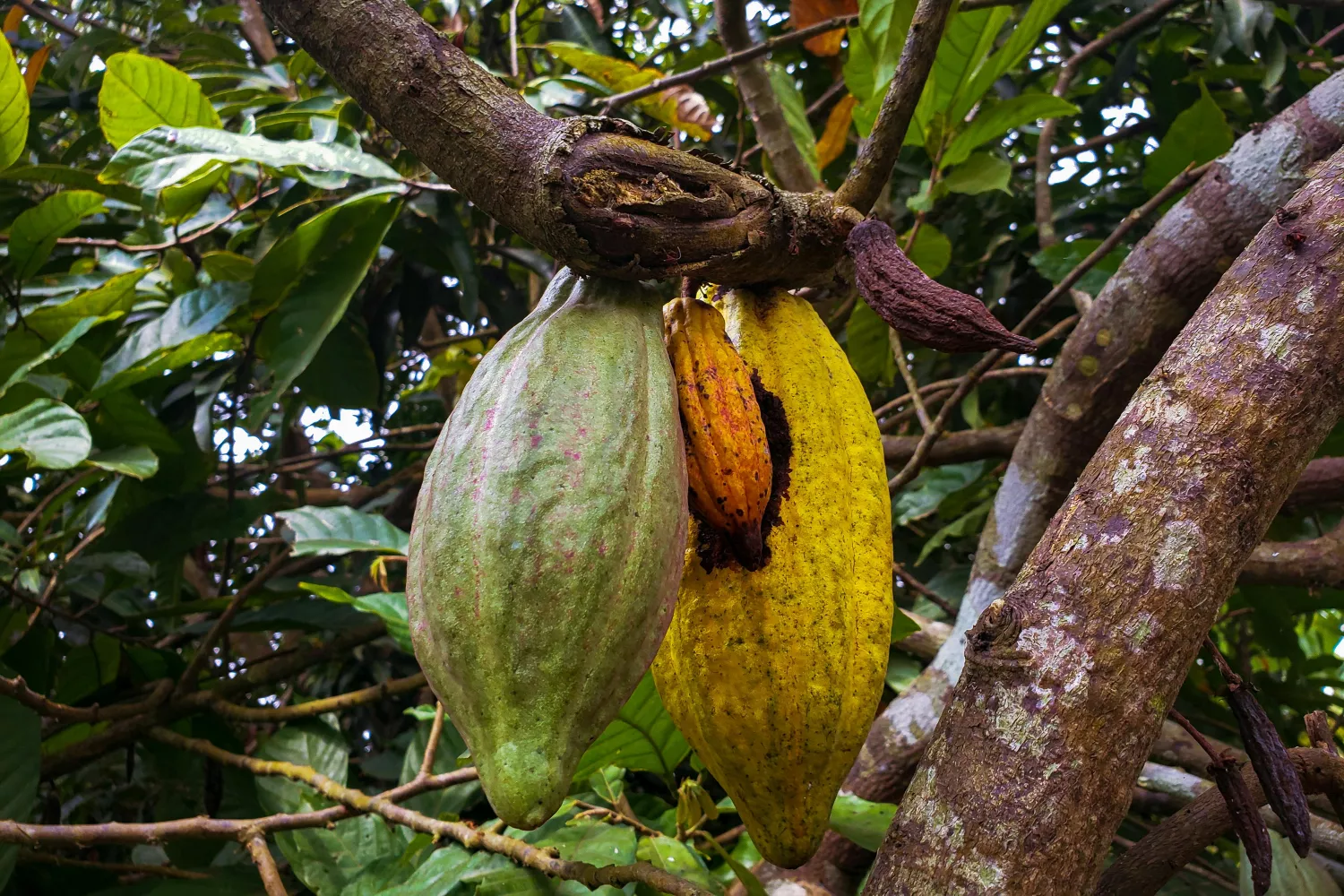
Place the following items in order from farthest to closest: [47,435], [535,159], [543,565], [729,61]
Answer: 1. [729,61]
2. [47,435]
3. [535,159]
4. [543,565]

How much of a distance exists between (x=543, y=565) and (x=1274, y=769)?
603 millimetres

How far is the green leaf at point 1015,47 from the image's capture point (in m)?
1.34

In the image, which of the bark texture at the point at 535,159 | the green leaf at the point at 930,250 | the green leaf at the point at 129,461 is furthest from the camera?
the green leaf at the point at 930,250

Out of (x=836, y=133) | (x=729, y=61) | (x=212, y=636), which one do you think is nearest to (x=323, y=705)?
(x=212, y=636)

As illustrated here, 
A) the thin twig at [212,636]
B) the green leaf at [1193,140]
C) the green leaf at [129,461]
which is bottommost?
the thin twig at [212,636]

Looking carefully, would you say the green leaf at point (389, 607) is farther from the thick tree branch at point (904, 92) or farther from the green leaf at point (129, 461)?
the thick tree branch at point (904, 92)

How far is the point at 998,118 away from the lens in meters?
1.48

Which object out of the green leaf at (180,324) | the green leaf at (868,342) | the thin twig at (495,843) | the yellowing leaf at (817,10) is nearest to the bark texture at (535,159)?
the thin twig at (495,843)

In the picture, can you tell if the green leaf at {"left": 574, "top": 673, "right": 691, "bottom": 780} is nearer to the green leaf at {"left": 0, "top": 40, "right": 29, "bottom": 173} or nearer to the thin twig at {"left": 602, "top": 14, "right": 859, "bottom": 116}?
the thin twig at {"left": 602, "top": 14, "right": 859, "bottom": 116}

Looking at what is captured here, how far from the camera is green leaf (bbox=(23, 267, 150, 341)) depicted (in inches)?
68.7

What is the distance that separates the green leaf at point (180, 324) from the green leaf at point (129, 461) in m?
0.14

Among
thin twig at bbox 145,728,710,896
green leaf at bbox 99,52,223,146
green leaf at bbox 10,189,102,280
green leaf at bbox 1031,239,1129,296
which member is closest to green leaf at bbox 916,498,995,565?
green leaf at bbox 1031,239,1129,296

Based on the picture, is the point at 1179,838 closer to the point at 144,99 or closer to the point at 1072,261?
the point at 1072,261

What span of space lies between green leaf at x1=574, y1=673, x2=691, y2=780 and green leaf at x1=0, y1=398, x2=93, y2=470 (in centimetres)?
79
